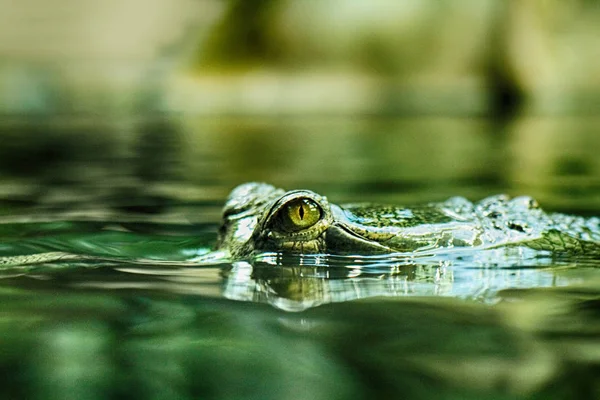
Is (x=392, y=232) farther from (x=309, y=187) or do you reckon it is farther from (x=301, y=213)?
(x=309, y=187)

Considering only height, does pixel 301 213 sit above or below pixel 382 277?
above

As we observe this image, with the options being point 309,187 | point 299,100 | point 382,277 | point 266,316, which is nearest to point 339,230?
point 382,277

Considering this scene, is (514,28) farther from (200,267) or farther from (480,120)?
(200,267)

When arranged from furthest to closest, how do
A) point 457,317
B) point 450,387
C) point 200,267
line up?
point 200,267 → point 457,317 → point 450,387

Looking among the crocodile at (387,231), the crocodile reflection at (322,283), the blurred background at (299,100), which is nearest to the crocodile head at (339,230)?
the crocodile at (387,231)

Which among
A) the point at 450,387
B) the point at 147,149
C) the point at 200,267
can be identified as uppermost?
the point at 147,149

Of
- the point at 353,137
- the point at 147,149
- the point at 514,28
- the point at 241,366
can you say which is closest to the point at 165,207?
the point at 241,366

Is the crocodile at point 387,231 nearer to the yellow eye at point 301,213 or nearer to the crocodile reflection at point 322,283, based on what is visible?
the yellow eye at point 301,213

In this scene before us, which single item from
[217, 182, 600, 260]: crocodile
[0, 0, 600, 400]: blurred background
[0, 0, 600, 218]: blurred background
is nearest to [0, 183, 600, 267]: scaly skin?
[217, 182, 600, 260]: crocodile
